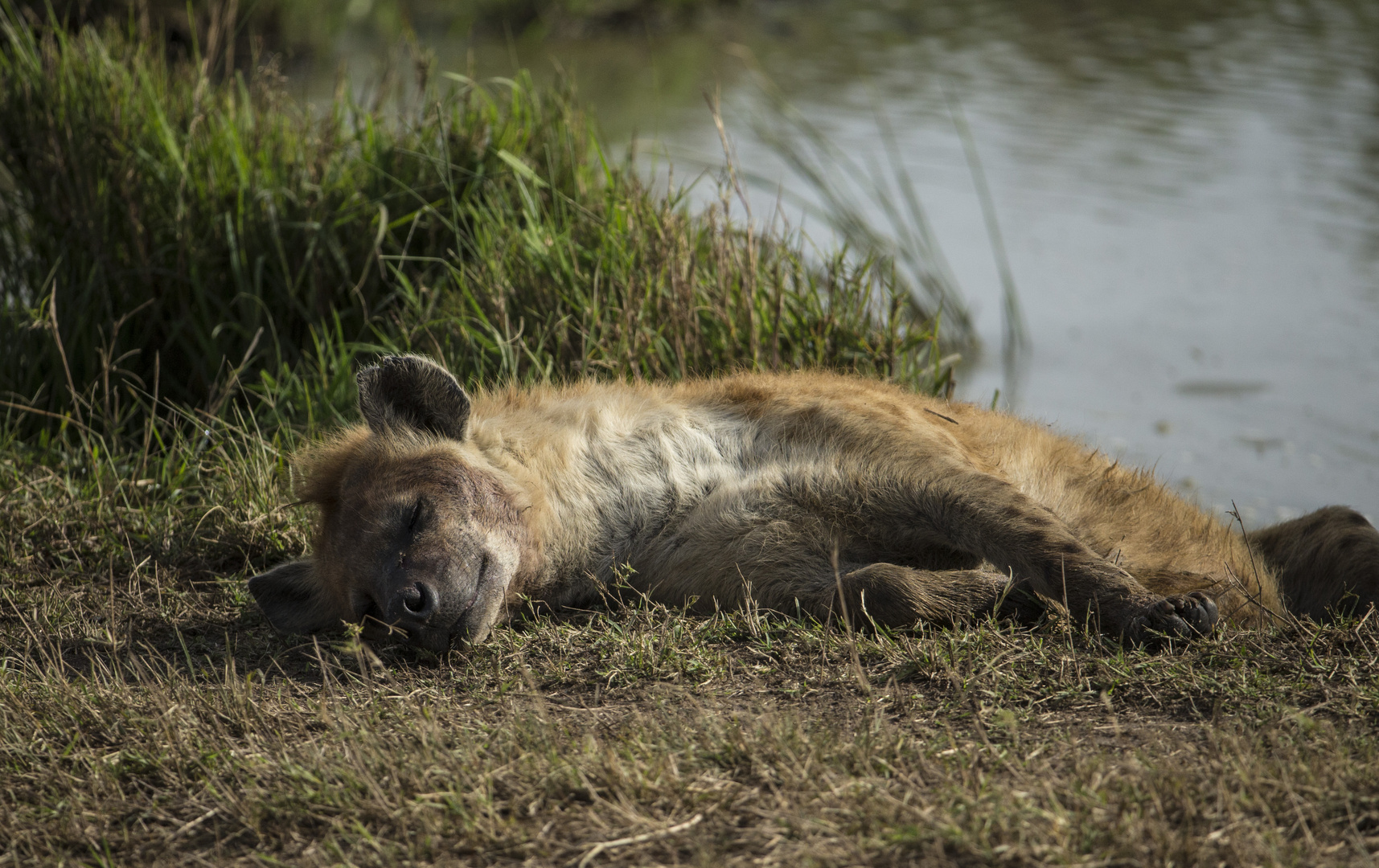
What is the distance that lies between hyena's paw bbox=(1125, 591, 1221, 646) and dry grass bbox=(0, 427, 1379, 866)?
0.05m

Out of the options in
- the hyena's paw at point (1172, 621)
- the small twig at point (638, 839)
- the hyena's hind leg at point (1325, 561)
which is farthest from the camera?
the hyena's hind leg at point (1325, 561)

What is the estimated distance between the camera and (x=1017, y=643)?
2639 mm

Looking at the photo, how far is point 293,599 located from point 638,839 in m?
1.48

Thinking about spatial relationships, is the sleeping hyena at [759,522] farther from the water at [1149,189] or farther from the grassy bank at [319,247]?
the grassy bank at [319,247]

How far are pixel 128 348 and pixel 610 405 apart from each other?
2707 millimetres

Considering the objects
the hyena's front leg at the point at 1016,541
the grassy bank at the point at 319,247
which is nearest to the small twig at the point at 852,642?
the hyena's front leg at the point at 1016,541

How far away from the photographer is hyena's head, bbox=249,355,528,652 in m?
2.74

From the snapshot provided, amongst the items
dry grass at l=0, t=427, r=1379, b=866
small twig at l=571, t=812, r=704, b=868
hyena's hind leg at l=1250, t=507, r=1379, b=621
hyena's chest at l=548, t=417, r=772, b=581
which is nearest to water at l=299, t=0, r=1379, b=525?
hyena's hind leg at l=1250, t=507, r=1379, b=621

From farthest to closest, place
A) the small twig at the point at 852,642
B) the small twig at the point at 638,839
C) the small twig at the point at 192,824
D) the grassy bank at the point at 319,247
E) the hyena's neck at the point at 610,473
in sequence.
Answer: the grassy bank at the point at 319,247
the hyena's neck at the point at 610,473
the small twig at the point at 852,642
the small twig at the point at 192,824
the small twig at the point at 638,839

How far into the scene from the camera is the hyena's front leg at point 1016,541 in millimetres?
2648

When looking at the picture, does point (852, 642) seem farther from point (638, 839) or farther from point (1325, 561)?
point (1325, 561)

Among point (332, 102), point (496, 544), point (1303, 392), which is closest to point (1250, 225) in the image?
point (1303, 392)

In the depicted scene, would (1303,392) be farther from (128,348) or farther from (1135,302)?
(128,348)

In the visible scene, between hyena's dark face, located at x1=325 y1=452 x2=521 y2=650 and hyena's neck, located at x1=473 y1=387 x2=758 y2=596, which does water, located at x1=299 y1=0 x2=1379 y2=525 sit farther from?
hyena's dark face, located at x1=325 y1=452 x2=521 y2=650
